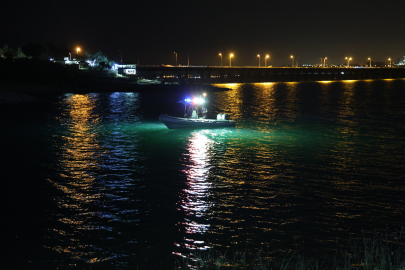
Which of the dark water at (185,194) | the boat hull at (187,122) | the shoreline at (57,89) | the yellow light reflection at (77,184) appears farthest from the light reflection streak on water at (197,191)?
the shoreline at (57,89)

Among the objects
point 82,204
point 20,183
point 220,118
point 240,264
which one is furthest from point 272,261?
point 220,118

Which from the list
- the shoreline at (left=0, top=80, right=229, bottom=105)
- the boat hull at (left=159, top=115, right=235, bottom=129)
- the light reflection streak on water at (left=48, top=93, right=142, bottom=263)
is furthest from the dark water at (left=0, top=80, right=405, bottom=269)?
the shoreline at (left=0, top=80, right=229, bottom=105)

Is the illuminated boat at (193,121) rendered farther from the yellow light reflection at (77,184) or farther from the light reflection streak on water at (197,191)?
the yellow light reflection at (77,184)

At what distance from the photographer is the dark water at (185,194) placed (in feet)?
48.7

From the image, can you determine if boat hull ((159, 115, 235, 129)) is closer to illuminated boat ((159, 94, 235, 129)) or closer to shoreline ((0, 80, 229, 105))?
illuminated boat ((159, 94, 235, 129))

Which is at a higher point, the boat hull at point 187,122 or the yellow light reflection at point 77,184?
the boat hull at point 187,122

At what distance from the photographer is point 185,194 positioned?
21156mm

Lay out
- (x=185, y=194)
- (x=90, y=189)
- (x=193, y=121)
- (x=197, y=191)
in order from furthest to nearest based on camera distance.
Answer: (x=193, y=121) → (x=90, y=189) → (x=197, y=191) → (x=185, y=194)

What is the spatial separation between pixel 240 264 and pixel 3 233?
9.96 metres

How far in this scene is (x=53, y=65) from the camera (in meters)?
143

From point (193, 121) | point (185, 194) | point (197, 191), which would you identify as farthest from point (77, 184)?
point (193, 121)

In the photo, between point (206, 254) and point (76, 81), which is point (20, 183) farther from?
point (76, 81)

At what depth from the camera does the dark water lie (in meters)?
14.8

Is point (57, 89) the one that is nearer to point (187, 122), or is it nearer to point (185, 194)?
point (187, 122)
